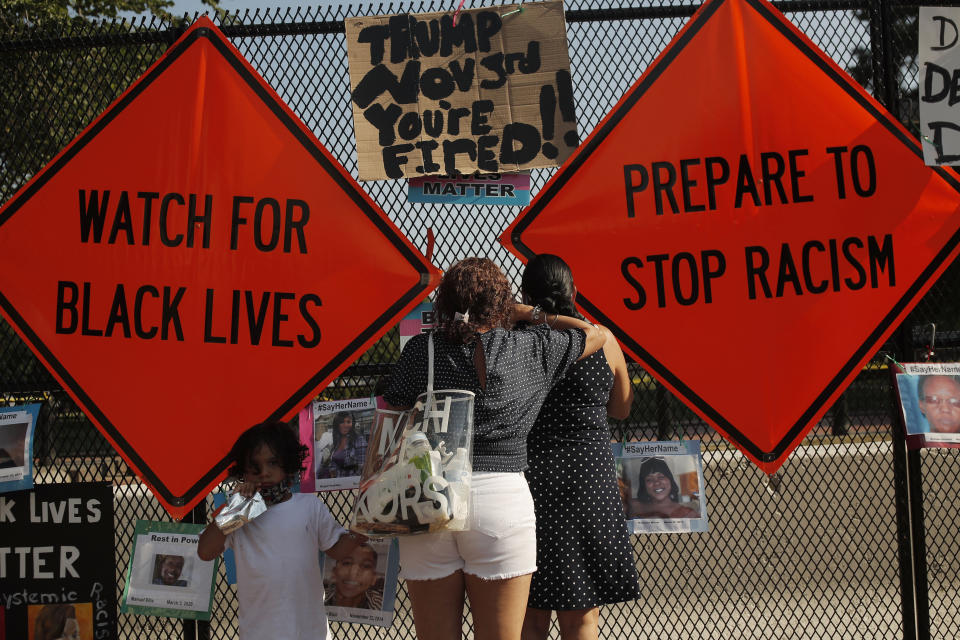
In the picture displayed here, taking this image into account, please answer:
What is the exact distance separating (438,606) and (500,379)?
0.75m

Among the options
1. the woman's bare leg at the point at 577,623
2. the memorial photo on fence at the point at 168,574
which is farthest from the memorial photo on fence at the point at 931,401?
the memorial photo on fence at the point at 168,574

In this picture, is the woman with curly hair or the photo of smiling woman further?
the photo of smiling woman

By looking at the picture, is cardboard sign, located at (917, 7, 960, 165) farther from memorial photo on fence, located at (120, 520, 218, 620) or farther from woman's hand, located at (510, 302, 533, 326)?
memorial photo on fence, located at (120, 520, 218, 620)

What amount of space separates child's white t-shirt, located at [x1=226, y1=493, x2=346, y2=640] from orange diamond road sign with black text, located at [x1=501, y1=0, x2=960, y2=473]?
144cm

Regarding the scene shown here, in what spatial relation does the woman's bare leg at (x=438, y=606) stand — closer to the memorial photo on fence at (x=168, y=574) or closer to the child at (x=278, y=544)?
the child at (x=278, y=544)

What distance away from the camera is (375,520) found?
9.25 feet

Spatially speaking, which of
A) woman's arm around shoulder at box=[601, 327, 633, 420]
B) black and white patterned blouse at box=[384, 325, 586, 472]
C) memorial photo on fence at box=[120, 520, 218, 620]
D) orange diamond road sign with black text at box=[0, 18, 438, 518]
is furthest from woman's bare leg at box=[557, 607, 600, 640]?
memorial photo on fence at box=[120, 520, 218, 620]

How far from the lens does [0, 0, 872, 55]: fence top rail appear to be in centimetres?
389

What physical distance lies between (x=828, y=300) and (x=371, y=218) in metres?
1.95

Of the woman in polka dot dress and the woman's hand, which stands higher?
the woman's hand

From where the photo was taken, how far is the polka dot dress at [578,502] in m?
3.09

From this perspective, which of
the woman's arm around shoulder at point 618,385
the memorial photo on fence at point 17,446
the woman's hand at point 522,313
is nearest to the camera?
the woman's hand at point 522,313

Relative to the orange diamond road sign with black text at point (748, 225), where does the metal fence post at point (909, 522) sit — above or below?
below

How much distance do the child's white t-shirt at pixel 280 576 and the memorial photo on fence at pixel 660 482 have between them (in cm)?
132
